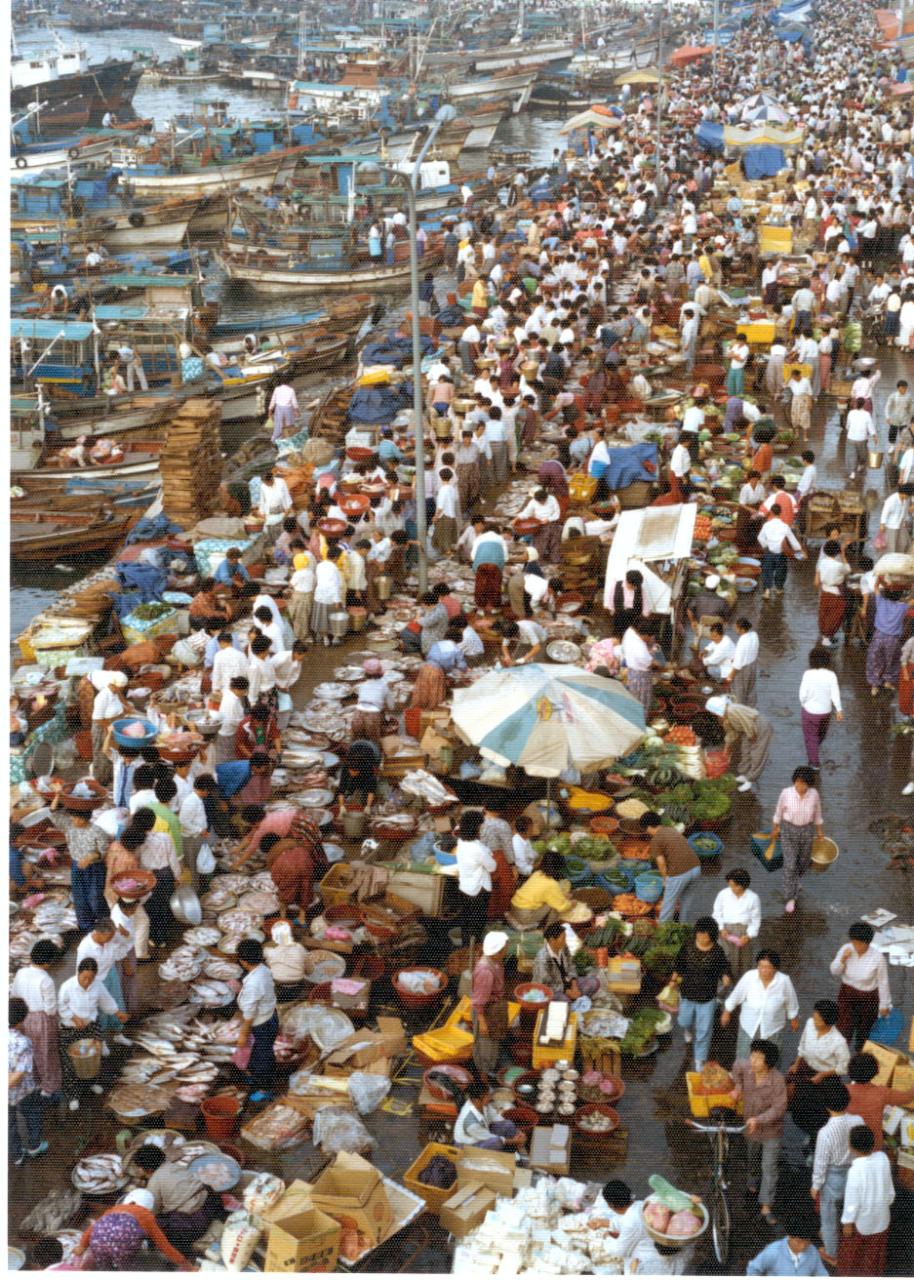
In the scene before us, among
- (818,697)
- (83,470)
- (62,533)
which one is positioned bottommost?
(62,533)

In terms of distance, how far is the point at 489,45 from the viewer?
289 feet

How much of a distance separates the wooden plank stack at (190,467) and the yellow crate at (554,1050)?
1118 centimetres

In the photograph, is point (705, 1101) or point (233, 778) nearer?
point (705, 1101)

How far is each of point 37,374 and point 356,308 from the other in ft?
28.4

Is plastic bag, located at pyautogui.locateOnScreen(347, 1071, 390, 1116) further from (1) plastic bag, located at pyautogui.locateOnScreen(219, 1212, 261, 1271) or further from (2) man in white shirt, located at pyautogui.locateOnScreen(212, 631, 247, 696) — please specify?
(2) man in white shirt, located at pyautogui.locateOnScreen(212, 631, 247, 696)

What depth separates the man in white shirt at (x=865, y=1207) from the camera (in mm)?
7230

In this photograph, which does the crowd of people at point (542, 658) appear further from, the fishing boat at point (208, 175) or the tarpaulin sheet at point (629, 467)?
the fishing boat at point (208, 175)

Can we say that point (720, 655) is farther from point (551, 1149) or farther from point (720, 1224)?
point (720, 1224)

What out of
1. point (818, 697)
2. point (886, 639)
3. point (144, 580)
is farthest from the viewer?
point (144, 580)

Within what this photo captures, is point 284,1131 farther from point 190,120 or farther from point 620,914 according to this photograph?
point 190,120

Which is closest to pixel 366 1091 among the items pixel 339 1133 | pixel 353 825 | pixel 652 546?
pixel 339 1133

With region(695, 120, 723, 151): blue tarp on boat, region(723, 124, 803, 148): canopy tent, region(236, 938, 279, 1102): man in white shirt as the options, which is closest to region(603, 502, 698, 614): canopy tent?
region(236, 938, 279, 1102): man in white shirt

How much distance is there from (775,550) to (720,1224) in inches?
333

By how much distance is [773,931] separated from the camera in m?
10.5
